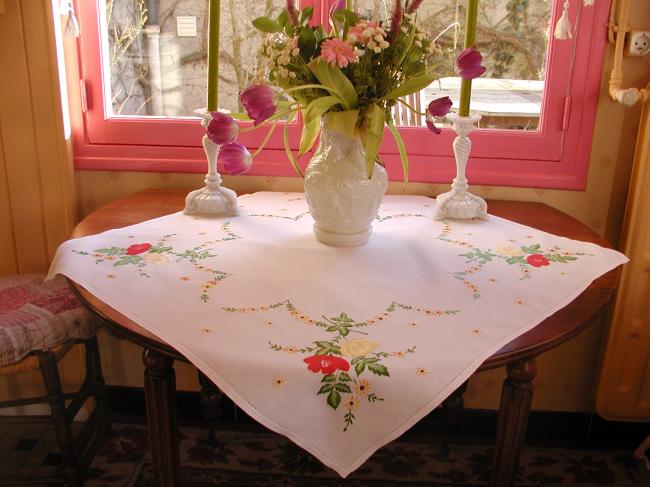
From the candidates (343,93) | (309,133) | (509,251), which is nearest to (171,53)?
(309,133)

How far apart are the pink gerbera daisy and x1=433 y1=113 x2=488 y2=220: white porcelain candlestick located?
425 mm

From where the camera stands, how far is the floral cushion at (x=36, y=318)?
1.44 meters

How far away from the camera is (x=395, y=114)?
179 cm

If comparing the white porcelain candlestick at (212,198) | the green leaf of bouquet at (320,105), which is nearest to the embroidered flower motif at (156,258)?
the white porcelain candlestick at (212,198)

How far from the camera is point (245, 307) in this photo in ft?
3.31

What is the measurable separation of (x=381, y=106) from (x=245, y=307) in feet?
1.52

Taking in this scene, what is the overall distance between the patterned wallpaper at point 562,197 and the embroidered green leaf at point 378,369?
0.99 meters

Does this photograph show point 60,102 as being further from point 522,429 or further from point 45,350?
point 522,429

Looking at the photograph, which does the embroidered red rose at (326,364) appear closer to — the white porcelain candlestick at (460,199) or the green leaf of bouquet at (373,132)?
the green leaf of bouquet at (373,132)

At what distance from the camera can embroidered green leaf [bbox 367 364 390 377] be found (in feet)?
2.72

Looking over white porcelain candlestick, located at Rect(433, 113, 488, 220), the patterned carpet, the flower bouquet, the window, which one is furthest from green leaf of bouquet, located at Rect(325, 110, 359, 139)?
the patterned carpet

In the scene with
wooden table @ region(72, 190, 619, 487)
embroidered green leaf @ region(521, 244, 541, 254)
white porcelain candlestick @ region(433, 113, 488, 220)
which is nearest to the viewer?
wooden table @ region(72, 190, 619, 487)

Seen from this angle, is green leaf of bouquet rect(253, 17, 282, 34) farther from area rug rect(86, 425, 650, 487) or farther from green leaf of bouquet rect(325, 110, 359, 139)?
area rug rect(86, 425, 650, 487)

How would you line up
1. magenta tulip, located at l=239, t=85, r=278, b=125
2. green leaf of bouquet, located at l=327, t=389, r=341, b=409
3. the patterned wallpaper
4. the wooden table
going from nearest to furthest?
green leaf of bouquet, located at l=327, t=389, r=341, b=409, the wooden table, magenta tulip, located at l=239, t=85, r=278, b=125, the patterned wallpaper
